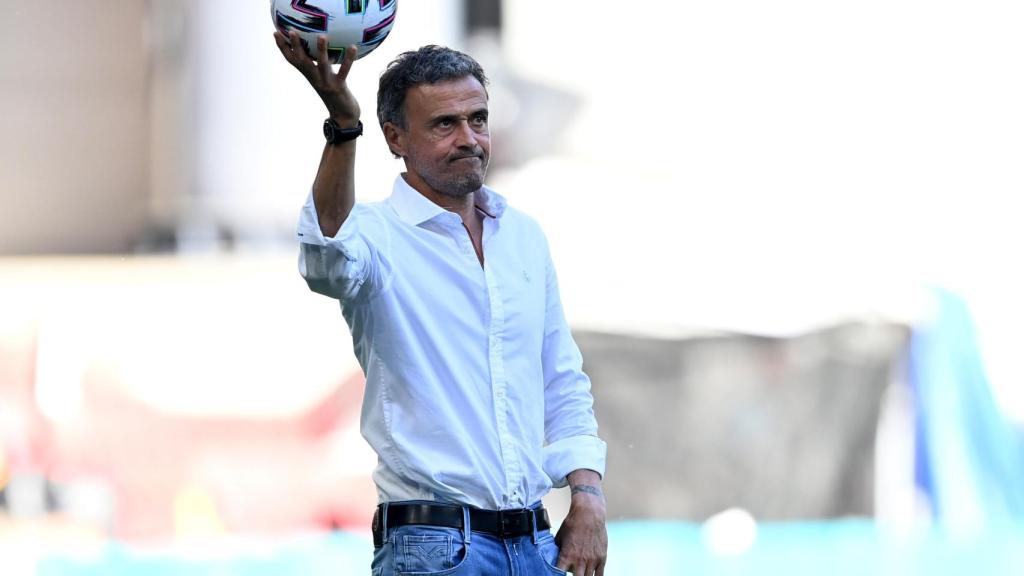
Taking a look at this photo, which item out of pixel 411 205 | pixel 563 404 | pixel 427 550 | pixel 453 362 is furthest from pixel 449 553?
pixel 411 205

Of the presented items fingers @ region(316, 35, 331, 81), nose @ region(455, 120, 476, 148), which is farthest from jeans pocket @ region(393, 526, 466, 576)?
fingers @ region(316, 35, 331, 81)

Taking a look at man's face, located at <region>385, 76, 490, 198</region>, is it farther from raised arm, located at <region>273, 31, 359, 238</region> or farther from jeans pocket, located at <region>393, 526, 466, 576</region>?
jeans pocket, located at <region>393, 526, 466, 576</region>

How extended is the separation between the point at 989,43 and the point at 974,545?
2569mm

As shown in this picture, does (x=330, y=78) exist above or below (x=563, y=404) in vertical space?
above

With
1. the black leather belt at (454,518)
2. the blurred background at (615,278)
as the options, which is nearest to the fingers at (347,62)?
the black leather belt at (454,518)

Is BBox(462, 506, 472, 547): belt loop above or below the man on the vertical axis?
below

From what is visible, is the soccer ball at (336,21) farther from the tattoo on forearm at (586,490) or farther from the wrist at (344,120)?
the tattoo on forearm at (586,490)

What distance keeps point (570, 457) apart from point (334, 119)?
2.62 feet

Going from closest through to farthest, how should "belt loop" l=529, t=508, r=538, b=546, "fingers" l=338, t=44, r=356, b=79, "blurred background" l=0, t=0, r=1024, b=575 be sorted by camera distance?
"fingers" l=338, t=44, r=356, b=79, "belt loop" l=529, t=508, r=538, b=546, "blurred background" l=0, t=0, r=1024, b=575

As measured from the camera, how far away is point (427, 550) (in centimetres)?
249

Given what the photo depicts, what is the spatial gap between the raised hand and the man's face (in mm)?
384

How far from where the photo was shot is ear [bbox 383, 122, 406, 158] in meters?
2.72

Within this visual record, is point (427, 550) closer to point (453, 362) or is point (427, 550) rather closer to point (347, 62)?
point (453, 362)

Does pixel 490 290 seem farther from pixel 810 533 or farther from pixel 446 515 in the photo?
pixel 810 533
